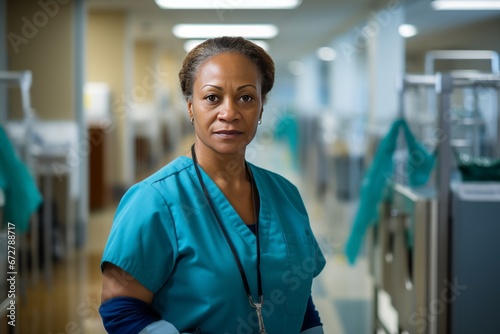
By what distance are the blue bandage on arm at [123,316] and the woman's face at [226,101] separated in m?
0.34

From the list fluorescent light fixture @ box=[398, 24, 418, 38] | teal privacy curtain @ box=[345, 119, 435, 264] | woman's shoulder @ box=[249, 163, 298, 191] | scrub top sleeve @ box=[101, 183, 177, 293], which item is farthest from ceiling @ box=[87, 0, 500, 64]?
scrub top sleeve @ box=[101, 183, 177, 293]

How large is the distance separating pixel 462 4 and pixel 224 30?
4.08 m

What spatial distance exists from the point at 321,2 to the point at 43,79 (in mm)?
3168

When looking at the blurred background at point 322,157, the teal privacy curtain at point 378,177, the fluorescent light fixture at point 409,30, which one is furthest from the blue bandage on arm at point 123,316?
the fluorescent light fixture at point 409,30

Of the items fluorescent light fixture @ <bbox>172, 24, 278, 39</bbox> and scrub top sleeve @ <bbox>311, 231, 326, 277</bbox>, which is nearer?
scrub top sleeve @ <bbox>311, 231, 326, 277</bbox>

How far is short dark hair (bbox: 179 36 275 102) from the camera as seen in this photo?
1341 millimetres

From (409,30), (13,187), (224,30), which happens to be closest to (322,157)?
(224,30)

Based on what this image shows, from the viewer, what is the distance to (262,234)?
1357 mm

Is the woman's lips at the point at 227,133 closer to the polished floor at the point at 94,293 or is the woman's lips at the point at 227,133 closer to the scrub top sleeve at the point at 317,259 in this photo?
the scrub top sleeve at the point at 317,259

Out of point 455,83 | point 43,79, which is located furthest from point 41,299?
point 455,83

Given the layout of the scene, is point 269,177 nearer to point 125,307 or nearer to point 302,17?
point 125,307

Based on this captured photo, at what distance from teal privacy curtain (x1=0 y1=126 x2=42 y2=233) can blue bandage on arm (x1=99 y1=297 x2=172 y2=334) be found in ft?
7.85

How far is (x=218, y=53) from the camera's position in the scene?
1.33 metres

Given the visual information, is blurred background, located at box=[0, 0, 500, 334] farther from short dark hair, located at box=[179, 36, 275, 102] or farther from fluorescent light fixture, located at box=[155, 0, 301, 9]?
short dark hair, located at box=[179, 36, 275, 102]
